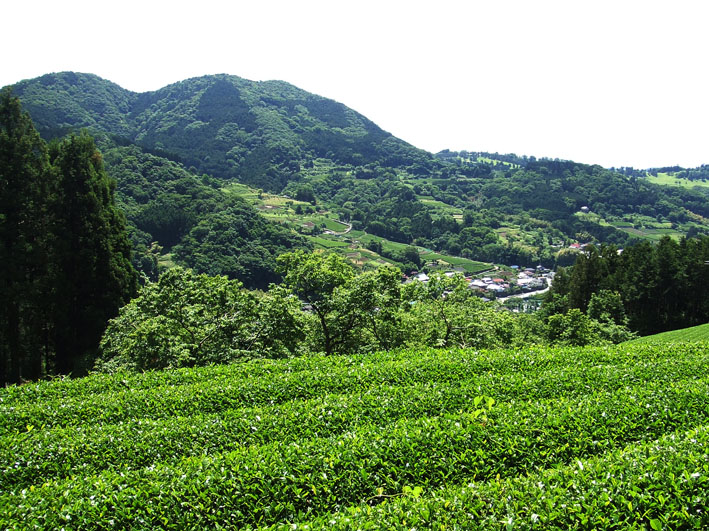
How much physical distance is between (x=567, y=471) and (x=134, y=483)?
22.4 feet

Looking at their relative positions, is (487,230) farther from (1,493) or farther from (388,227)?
(1,493)

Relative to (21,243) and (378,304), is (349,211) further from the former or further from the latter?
(378,304)

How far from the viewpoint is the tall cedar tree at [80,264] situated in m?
24.4

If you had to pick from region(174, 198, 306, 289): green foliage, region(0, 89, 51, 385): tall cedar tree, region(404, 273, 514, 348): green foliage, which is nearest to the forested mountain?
region(174, 198, 306, 289): green foliage

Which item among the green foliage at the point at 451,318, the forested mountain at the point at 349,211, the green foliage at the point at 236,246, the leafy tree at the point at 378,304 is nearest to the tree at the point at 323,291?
the leafy tree at the point at 378,304

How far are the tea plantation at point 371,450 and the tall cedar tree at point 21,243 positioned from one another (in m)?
12.5

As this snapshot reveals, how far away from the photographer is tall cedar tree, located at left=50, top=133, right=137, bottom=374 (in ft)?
80.0

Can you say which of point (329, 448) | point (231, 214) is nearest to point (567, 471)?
point (329, 448)

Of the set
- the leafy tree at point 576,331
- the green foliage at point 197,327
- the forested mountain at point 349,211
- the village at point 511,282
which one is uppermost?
the forested mountain at point 349,211

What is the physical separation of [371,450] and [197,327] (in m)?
13.3

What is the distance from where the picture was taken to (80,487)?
6785 mm

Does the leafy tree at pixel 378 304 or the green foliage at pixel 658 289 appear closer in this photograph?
the leafy tree at pixel 378 304

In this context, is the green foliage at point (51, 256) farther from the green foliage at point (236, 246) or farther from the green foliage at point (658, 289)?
the green foliage at point (236, 246)

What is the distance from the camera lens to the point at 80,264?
81.8ft
